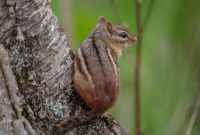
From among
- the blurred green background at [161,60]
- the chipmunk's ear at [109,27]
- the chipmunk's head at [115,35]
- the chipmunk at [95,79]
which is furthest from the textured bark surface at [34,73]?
the blurred green background at [161,60]

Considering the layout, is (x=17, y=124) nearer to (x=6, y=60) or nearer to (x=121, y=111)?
(x=6, y=60)

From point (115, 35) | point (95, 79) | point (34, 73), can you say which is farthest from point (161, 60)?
point (34, 73)

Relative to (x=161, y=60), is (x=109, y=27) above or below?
above

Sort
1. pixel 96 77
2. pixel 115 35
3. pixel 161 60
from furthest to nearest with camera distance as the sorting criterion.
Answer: pixel 161 60
pixel 115 35
pixel 96 77

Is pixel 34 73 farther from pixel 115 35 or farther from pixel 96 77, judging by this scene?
pixel 115 35

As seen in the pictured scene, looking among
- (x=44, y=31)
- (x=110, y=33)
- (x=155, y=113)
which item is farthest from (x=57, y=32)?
(x=155, y=113)
